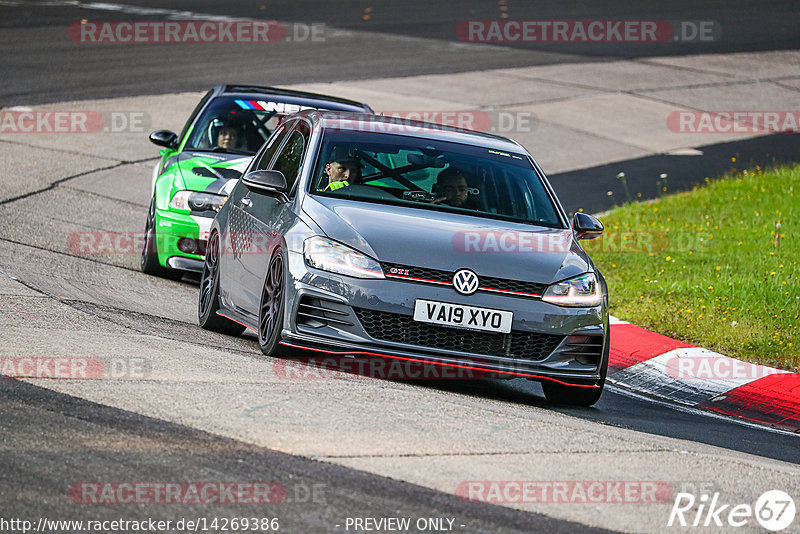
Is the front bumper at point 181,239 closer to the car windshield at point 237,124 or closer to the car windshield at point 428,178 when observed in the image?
the car windshield at point 237,124

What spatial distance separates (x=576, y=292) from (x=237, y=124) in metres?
5.54

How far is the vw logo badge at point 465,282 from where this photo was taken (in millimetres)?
7363

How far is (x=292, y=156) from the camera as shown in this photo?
8883 millimetres

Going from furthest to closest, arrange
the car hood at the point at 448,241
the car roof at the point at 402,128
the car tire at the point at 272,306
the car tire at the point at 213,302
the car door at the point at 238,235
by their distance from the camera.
Result: the car tire at the point at 213,302, the car roof at the point at 402,128, the car door at the point at 238,235, the car tire at the point at 272,306, the car hood at the point at 448,241

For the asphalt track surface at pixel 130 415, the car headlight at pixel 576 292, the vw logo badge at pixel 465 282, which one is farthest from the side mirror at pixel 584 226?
the vw logo badge at pixel 465 282

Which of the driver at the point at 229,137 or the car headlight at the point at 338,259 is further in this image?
the driver at the point at 229,137

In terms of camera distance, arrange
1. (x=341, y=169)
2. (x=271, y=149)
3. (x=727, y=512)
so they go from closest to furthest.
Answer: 1. (x=727, y=512)
2. (x=341, y=169)
3. (x=271, y=149)

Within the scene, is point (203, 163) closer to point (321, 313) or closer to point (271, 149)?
point (271, 149)

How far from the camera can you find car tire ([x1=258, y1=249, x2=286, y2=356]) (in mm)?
7695

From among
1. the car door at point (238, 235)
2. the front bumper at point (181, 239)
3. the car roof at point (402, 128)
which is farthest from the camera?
the front bumper at point (181, 239)

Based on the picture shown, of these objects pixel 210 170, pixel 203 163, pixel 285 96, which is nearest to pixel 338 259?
pixel 210 170

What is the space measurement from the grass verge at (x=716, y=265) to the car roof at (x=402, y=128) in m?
2.51

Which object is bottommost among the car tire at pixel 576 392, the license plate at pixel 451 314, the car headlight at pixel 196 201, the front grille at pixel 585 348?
the car tire at pixel 576 392

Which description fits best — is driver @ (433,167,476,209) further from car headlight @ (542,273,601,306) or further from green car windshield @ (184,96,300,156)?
green car windshield @ (184,96,300,156)
